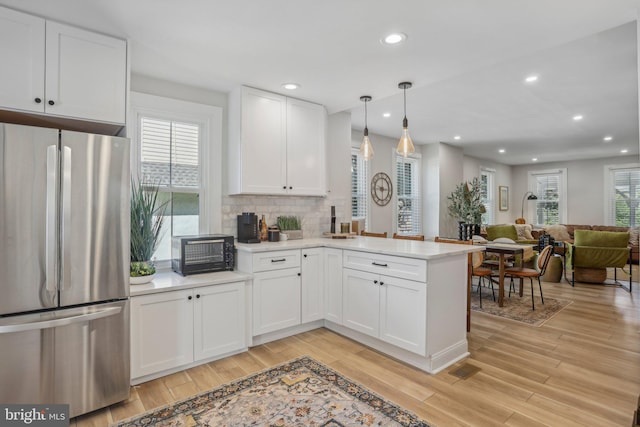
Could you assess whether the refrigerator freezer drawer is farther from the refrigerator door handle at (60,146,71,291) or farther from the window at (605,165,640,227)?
the window at (605,165,640,227)

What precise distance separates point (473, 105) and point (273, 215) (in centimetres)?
314

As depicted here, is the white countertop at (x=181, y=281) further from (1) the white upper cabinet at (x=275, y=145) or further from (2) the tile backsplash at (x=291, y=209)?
(1) the white upper cabinet at (x=275, y=145)

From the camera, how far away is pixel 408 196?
7082 millimetres

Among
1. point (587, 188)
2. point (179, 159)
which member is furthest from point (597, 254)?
point (179, 159)

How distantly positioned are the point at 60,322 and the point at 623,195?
38.5ft

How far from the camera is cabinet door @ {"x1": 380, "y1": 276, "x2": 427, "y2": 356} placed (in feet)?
8.38

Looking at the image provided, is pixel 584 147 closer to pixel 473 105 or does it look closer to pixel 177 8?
pixel 473 105

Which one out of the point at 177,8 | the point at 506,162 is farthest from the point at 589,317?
the point at 506,162

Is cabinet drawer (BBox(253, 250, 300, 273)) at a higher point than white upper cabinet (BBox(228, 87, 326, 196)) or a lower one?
lower

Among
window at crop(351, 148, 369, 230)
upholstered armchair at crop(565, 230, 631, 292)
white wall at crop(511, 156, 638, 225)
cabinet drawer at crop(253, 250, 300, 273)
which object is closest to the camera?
cabinet drawer at crop(253, 250, 300, 273)

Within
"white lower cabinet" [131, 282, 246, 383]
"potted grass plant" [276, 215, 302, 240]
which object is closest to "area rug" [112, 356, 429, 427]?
"white lower cabinet" [131, 282, 246, 383]

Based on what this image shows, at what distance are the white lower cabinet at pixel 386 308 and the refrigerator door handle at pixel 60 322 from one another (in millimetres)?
1901

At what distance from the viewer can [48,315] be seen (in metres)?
1.89

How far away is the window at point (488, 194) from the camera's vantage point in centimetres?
938
